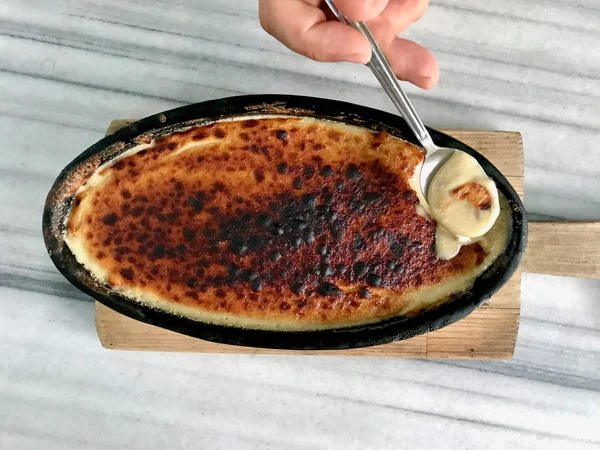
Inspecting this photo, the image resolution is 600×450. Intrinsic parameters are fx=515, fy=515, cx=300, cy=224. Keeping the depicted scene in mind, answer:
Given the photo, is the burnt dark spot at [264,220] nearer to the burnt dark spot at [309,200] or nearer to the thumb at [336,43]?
the burnt dark spot at [309,200]

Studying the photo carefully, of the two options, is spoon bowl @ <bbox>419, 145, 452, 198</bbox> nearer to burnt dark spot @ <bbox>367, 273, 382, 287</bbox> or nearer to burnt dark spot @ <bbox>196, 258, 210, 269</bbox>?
burnt dark spot @ <bbox>367, 273, 382, 287</bbox>

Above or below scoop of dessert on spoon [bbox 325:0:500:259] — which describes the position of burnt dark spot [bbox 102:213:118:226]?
below

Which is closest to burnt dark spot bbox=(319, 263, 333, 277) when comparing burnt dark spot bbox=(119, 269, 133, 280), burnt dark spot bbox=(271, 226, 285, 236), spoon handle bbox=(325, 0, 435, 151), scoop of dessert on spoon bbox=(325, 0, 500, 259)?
burnt dark spot bbox=(271, 226, 285, 236)

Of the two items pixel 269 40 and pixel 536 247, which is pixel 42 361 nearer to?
pixel 269 40

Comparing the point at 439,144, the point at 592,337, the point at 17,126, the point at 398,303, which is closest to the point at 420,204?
the point at 439,144

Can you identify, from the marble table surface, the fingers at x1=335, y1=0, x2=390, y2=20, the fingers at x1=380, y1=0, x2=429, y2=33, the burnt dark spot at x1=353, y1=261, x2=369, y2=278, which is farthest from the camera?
the marble table surface

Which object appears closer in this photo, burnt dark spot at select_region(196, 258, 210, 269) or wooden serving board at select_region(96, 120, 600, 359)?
burnt dark spot at select_region(196, 258, 210, 269)

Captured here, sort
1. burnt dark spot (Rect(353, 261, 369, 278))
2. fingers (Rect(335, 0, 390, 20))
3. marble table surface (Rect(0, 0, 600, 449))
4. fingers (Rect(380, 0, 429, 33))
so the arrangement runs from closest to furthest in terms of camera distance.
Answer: fingers (Rect(335, 0, 390, 20))
burnt dark spot (Rect(353, 261, 369, 278))
fingers (Rect(380, 0, 429, 33))
marble table surface (Rect(0, 0, 600, 449))
